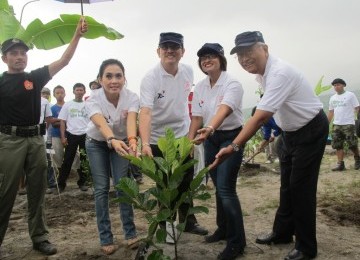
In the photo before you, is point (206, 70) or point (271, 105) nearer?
point (271, 105)

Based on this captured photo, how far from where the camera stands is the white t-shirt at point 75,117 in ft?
22.0

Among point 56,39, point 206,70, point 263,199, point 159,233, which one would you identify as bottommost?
point 263,199

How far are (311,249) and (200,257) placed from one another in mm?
975

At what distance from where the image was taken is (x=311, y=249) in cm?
308

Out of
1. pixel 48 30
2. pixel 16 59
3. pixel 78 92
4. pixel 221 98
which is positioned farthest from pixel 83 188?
pixel 221 98

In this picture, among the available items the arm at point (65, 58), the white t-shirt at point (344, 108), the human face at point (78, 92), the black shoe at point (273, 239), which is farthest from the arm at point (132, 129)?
the white t-shirt at point (344, 108)

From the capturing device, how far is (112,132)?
11.1ft

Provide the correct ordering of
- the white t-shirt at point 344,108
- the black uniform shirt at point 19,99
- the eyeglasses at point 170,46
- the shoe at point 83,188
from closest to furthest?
the eyeglasses at point 170,46
the black uniform shirt at point 19,99
the shoe at point 83,188
the white t-shirt at point 344,108

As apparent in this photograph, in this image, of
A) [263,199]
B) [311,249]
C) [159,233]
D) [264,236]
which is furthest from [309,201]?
[263,199]

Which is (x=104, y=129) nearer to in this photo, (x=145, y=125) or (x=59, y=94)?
(x=145, y=125)

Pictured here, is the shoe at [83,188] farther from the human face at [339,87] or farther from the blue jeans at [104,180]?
the human face at [339,87]

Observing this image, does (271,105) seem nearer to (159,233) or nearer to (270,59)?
(270,59)

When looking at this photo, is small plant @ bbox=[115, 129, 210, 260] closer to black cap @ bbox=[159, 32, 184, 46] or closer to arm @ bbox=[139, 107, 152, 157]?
arm @ bbox=[139, 107, 152, 157]

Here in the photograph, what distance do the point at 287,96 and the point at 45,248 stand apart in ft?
8.92
